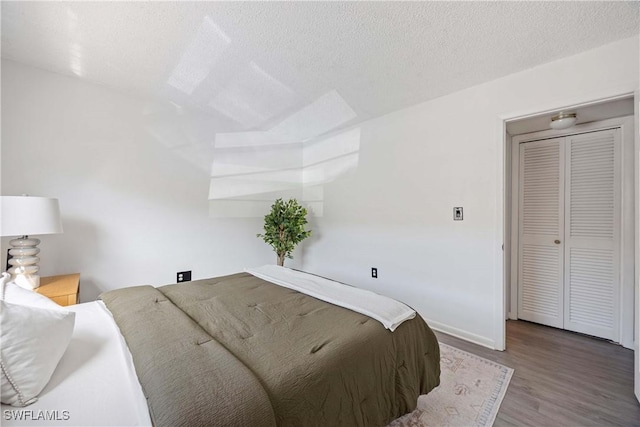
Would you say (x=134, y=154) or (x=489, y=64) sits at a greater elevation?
(x=489, y=64)

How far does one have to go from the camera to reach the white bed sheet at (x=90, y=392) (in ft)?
2.50

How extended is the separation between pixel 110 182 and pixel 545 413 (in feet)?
12.6

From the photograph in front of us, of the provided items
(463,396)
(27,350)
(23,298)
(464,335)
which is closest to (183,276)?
(23,298)

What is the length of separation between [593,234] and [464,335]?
157 centimetres

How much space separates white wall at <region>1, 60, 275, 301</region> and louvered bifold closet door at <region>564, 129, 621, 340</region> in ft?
12.5

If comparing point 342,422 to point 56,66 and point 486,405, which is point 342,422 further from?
point 56,66

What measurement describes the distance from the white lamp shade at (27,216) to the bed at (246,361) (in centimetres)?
70

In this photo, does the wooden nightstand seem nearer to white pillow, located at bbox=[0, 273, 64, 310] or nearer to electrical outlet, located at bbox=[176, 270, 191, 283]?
white pillow, located at bbox=[0, 273, 64, 310]

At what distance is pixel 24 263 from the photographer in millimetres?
1935

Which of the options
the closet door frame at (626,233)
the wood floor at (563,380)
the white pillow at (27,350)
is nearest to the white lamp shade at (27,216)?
the white pillow at (27,350)

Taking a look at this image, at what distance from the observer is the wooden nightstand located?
1887 millimetres

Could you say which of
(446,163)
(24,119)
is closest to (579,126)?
(446,163)

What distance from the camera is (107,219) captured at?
2.61 meters

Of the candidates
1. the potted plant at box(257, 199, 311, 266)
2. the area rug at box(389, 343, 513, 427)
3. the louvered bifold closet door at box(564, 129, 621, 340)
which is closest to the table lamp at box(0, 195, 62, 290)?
the potted plant at box(257, 199, 311, 266)
